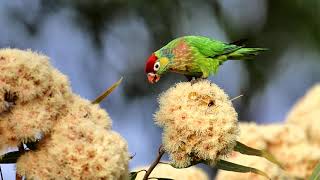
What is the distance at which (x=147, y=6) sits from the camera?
23.9 ft

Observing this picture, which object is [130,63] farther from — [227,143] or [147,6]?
[227,143]

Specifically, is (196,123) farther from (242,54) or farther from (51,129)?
(242,54)

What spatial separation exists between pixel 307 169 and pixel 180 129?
1.29 metres

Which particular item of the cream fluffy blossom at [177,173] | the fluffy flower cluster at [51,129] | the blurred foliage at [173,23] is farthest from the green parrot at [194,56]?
the blurred foliage at [173,23]

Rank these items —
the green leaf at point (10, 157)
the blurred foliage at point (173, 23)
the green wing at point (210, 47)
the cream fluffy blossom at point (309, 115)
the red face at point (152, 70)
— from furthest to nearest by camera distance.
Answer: the blurred foliage at point (173, 23) → the cream fluffy blossom at point (309, 115) → the red face at point (152, 70) → the green wing at point (210, 47) → the green leaf at point (10, 157)

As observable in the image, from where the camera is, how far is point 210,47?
254 cm

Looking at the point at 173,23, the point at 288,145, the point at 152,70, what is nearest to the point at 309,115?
the point at 288,145

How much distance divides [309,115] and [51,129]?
197 centimetres

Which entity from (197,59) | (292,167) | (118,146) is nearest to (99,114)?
(118,146)

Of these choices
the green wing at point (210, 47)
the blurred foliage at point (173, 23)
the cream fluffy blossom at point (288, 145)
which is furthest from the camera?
the blurred foliage at point (173, 23)

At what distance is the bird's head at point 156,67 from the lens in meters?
2.61

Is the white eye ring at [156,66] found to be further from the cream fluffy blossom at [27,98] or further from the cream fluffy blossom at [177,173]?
the cream fluffy blossom at [27,98]

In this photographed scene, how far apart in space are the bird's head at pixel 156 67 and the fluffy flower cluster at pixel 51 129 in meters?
0.85

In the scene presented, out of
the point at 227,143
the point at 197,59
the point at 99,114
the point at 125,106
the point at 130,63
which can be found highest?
the point at 130,63
